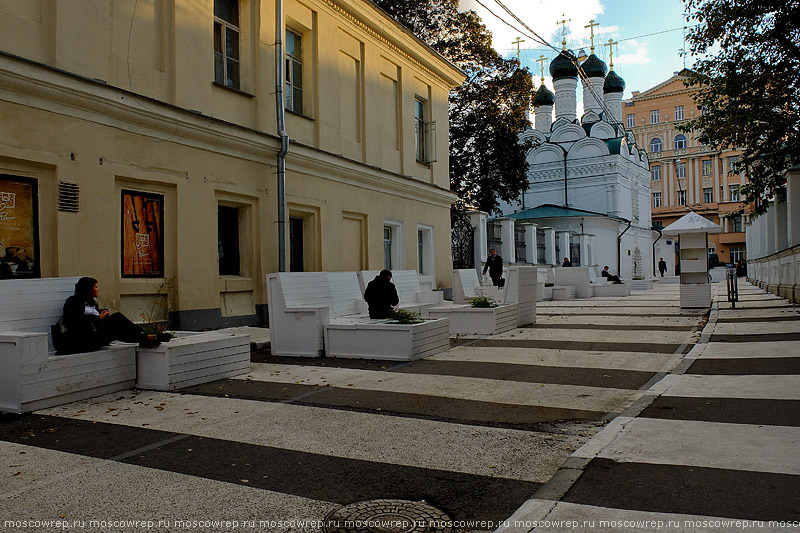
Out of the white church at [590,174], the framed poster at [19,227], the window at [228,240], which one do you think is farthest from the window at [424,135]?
the white church at [590,174]

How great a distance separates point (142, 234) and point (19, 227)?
2.17 meters

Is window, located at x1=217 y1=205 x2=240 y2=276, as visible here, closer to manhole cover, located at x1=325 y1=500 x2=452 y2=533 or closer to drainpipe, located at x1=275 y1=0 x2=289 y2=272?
drainpipe, located at x1=275 y1=0 x2=289 y2=272

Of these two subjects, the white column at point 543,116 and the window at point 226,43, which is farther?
the white column at point 543,116

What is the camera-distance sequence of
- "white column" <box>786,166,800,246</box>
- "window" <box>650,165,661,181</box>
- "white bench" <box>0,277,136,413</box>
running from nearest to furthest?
"white bench" <box>0,277,136,413</box> → "white column" <box>786,166,800,246</box> → "window" <box>650,165,661,181</box>

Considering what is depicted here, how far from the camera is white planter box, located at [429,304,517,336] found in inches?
477

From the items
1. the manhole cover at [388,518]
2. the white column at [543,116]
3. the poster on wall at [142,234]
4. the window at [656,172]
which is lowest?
the manhole cover at [388,518]

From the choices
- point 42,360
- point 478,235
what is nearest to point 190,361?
point 42,360

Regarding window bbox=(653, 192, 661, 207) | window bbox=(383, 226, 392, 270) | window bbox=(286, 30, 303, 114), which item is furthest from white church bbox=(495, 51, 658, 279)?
window bbox=(286, 30, 303, 114)

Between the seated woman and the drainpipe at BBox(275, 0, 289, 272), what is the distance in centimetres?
646

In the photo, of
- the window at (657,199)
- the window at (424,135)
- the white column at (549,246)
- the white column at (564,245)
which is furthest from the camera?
the window at (657,199)

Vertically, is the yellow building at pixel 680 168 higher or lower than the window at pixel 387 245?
higher

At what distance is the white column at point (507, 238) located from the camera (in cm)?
2888

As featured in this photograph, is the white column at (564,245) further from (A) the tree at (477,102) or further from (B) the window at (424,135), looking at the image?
(B) the window at (424,135)

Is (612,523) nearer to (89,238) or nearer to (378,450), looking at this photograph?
(378,450)
